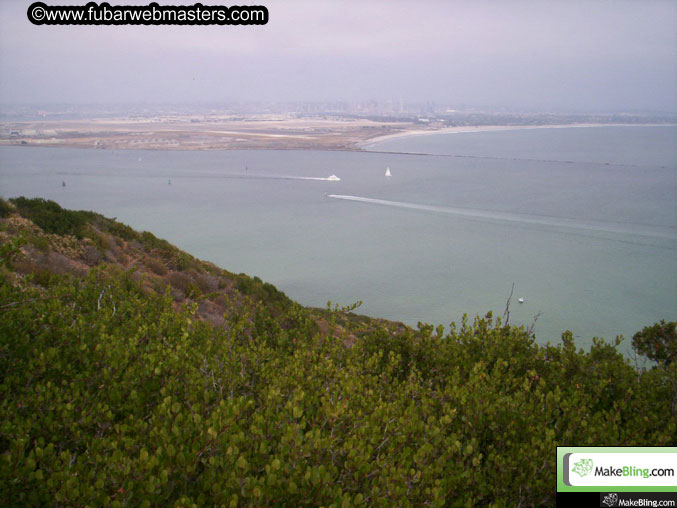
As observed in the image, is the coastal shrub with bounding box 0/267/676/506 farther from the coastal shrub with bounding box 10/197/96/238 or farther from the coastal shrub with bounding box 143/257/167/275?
the coastal shrub with bounding box 10/197/96/238

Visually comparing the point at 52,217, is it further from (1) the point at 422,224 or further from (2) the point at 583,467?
(1) the point at 422,224

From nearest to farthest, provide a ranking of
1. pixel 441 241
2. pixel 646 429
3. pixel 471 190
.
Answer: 1. pixel 646 429
2. pixel 441 241
3. pixel 471 190

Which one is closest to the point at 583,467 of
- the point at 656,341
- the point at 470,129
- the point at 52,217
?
the point at 656,341

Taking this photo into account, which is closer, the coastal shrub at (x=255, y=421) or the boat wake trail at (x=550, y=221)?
the coastal shrub at (x=255, y=421)

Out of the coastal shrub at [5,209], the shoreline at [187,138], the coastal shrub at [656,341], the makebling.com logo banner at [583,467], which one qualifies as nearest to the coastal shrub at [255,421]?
the makebling.com logo banner at [583,467]

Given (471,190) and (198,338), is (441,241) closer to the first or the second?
(471,190)

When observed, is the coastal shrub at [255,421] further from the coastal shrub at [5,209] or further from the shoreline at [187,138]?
the shoreline at [187,138]

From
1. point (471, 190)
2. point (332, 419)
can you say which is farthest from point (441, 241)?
point (332, 419)
